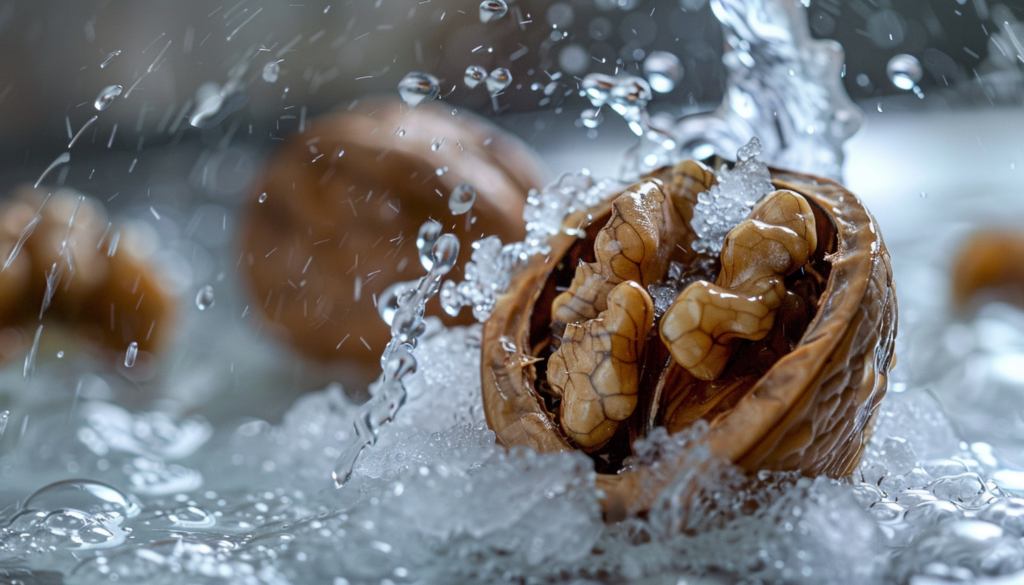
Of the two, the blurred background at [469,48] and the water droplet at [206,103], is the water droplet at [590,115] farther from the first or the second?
the water droplet at [206,103]

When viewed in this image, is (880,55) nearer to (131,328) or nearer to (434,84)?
(434,84)

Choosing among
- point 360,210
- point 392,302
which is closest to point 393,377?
point 392,302

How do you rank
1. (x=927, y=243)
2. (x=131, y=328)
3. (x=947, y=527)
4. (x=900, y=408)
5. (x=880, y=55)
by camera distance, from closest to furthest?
(x=947, y=527), (x=900, y=408), (x=880, y=55), (x=131, y=328), (x=927, y=243)

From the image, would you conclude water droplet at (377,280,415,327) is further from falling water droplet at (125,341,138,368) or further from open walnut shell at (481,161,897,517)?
falling water droplet at (125,341,138,368)

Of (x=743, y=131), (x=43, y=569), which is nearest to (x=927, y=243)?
(x=743, y=131)

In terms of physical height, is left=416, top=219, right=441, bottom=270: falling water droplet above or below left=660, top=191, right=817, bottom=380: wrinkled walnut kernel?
below

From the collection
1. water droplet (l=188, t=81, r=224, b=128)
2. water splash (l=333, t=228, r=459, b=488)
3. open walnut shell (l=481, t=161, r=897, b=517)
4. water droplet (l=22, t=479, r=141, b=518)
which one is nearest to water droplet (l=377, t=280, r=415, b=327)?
water splash (l=333, t=228, r=459, b=488)
